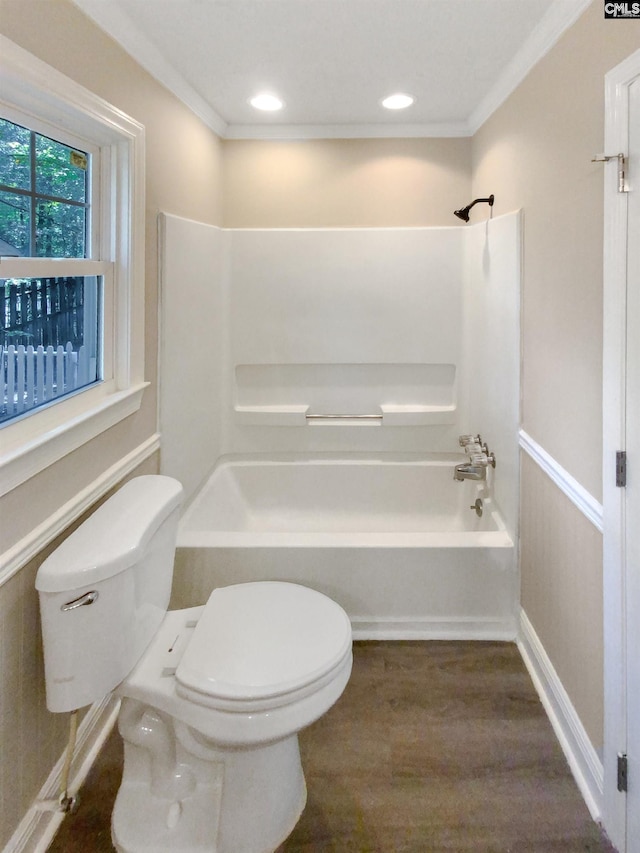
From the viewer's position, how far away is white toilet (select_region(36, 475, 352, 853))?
1.27 meters

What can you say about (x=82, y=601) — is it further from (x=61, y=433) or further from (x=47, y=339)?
(x=47, y=339)

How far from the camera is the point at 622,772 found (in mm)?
1368

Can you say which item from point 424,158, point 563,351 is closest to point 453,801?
point 563,351

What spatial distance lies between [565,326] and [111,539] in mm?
1470

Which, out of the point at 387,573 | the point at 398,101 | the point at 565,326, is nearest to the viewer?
the point at 565,326

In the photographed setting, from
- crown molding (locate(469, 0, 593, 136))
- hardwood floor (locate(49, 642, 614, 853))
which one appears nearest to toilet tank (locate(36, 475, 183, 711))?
hardwood floor (locate(49, 642, 614, 853))

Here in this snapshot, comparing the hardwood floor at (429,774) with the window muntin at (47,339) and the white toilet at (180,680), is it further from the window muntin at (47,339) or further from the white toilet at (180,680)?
the window muntin at (47,339)

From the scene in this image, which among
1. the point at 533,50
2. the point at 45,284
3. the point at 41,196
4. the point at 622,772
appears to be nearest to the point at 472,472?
the point at 622,772

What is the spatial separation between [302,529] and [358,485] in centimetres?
41

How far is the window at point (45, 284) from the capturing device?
4.61 feet

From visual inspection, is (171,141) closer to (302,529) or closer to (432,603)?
(302,529)

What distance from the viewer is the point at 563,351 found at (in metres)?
1.75

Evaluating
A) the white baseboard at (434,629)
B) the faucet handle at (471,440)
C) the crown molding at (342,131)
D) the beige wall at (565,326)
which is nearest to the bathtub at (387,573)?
the white baseboard at (434,629)

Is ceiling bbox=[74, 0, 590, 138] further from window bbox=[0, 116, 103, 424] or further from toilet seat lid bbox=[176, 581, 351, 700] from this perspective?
toilet seat lid bbox=[176, 581, 351, 700]
